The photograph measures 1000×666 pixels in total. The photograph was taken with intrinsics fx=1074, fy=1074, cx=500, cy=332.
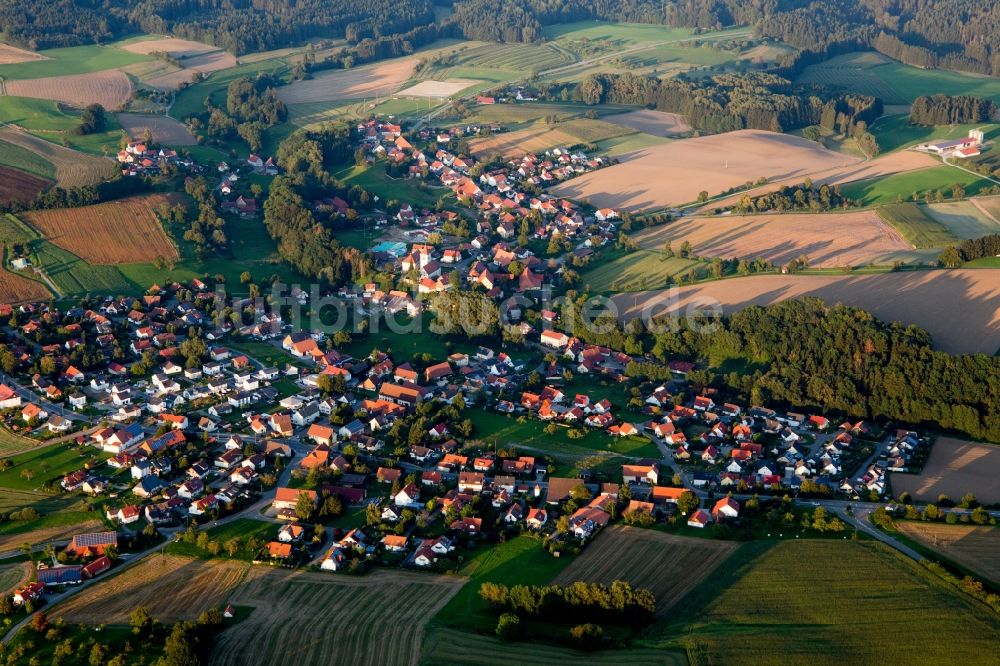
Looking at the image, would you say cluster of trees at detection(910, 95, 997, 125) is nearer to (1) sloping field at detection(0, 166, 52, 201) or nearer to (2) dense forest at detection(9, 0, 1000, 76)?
(2) dense forest at detection(9, 0, 1000, 76)

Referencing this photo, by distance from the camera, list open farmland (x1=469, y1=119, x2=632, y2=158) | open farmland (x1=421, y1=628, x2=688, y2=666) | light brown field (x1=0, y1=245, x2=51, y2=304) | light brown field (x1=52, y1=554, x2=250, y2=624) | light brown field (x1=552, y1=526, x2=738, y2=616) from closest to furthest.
A: open farmland (x1=421, y1=628, x2=688, y2=666) < light brown field (x1=52, y1=554, x2=250, y2=624) < light brown field (x1=552, y1=526, x2=738, y2=616) < light brown field (x1=0, y1=245, x2=51, y2=304) < open farmland (x1=469, y1=119, x2=632, y2=158)

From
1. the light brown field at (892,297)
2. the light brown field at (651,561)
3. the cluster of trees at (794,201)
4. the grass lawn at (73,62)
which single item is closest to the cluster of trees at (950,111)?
the cluster of trees at (794,201)

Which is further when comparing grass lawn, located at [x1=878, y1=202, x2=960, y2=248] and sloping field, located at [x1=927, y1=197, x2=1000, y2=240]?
sloping field, located at [x1=927, y1=197, x2=1000, y2=240]

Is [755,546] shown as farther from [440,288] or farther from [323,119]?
[323,119]

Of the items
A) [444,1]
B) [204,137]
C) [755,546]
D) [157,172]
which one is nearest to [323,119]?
[204,137]

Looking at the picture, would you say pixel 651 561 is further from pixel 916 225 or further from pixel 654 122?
pixel 654 122

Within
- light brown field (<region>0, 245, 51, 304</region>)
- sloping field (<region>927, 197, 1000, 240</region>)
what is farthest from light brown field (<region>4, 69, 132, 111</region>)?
sloping field (<region>927, 197, 1000, 240</region>)
